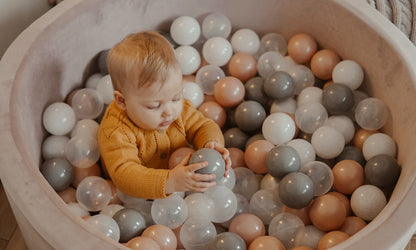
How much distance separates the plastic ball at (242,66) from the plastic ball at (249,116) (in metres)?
0.13

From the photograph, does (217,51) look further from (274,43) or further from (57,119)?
(57,119)

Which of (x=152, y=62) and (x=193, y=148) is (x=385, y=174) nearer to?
(x=193, y=148)

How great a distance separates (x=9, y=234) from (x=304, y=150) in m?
0.82

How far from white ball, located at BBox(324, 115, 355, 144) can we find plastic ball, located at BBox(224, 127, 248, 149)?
8.8 inches

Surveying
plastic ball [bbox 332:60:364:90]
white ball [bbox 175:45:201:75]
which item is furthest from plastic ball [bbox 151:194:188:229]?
plastic ball [bbox 332:60:364:90]

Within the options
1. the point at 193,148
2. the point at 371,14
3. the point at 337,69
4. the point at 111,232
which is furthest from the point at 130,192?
the point at 371,14

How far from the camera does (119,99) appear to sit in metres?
1.13

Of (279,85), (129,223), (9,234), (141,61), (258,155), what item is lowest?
(9,234)

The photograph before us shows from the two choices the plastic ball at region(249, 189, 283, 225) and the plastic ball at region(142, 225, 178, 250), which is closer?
the plastic ball at region(142, 225, 178, 250)

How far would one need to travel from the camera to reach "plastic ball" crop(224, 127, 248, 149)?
136 cm

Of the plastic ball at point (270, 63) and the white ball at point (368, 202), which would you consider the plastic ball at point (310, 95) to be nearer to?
the plastic ball at point (270, 63)

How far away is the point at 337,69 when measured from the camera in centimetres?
139

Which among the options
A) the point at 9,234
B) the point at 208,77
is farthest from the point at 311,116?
the point at 9,234

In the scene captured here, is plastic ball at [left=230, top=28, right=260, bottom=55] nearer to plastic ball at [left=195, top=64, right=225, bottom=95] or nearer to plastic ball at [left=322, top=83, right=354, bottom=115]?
plastic ball at [left=195, top=64, right=225, bottom=95]
